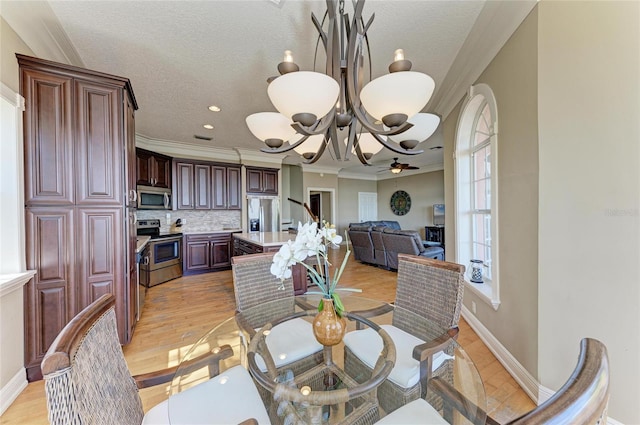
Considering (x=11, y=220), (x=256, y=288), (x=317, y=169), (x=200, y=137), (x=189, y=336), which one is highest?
(x=200, y=137)

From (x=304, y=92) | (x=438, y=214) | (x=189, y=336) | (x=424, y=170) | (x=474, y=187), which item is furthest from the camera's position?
(x=424, y=170)

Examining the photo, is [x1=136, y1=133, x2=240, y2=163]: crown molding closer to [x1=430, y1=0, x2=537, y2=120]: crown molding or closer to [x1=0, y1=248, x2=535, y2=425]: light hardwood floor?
[x1=0, y1=248, x2=535, y2=425]: light hardwood floor

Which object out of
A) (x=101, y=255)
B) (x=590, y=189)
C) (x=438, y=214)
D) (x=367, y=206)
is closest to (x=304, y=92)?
(x=590, y=189)

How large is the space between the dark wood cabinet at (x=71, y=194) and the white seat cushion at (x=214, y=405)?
1.62 meters

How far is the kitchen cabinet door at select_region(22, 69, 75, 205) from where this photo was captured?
72.2 inches

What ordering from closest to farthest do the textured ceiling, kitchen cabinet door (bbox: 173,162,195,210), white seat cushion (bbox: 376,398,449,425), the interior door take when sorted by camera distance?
white seat cushion (bbox: 376,398,449,425) → the textured ceiling → kitchen cabinet door (bbox: 173,162,195,210) → the interior door

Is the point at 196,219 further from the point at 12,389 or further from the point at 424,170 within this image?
the point at 424,170

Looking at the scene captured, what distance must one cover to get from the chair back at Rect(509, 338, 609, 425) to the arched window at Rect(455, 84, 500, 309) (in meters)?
1.96

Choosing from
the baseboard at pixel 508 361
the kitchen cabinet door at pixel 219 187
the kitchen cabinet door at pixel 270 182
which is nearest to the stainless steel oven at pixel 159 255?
the kitchen cabinet door at pixel 219 187

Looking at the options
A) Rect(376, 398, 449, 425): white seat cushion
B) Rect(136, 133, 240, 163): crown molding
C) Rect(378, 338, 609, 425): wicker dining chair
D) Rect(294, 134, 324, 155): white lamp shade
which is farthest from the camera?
Rect(136, 133, 240, 163): crown molding

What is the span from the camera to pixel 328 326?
121 centimetres

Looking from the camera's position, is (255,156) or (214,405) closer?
(214,405)

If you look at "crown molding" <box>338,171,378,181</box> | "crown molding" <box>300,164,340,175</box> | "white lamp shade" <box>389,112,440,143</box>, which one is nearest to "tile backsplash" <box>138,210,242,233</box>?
"crown molding" <box>300,164,340,175</box>

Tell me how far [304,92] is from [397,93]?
1.72 ft
